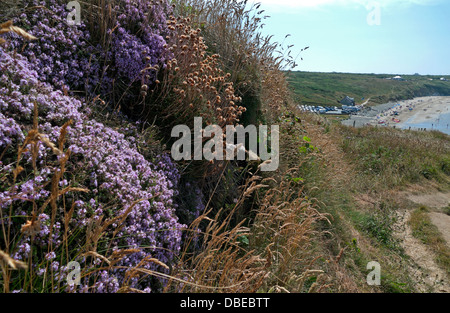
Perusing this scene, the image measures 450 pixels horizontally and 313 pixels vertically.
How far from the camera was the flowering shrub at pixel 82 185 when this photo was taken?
1.90 m

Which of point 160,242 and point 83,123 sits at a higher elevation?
point 83,123

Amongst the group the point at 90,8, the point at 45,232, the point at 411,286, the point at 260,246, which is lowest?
the point at 411,286

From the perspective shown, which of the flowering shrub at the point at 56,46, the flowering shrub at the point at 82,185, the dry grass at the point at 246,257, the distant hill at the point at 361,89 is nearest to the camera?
the flowering shrub at the point at 82,185

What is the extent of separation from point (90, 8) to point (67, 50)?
1.65ft

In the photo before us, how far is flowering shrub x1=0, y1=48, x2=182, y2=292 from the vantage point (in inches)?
74.7

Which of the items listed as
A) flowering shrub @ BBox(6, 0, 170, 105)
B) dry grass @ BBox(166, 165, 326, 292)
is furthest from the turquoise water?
flowering shrub @ BBox(6, 0, 170, 105)

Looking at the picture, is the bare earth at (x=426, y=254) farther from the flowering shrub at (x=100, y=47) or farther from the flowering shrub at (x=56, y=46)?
the flowering shrub at (x=56, y=46)

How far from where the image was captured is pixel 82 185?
2191mm

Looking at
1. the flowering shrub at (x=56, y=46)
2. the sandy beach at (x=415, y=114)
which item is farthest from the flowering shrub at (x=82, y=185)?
the sandy beach at (x=415, y=114)

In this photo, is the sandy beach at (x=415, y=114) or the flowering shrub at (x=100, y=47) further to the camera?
the sandy beach at (x=415, y=114)

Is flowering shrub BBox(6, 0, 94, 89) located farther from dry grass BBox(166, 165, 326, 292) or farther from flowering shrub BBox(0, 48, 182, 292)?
dry grass BBox(166, 165, 326, 292)

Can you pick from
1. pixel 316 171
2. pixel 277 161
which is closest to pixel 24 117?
pixel 277 161
